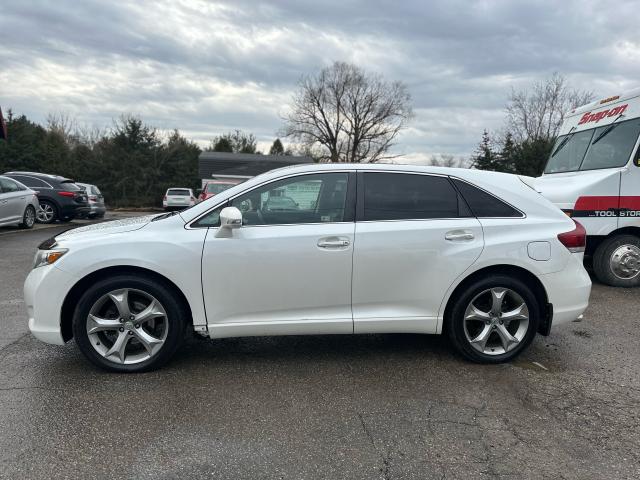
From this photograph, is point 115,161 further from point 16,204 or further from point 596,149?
point 596,149

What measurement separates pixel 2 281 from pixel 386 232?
6.24 meters

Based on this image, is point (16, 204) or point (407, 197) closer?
point (407, 197)

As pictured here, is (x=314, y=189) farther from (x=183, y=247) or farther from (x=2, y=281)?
(x=2, y=281)

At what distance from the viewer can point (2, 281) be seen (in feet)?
23.5

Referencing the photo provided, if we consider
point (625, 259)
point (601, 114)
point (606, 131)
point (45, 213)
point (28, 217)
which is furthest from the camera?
point (45, 213)

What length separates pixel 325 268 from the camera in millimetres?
3723

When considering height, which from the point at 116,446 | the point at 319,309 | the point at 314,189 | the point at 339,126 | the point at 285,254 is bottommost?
the point at 116,446

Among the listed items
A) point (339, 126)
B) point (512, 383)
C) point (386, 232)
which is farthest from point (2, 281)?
point (339, 126)

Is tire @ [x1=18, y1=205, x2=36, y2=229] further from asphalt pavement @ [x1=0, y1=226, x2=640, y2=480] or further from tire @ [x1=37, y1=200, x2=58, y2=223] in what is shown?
asphalt pavement @ [x1=0, y1=226, x2=640, y2=480]

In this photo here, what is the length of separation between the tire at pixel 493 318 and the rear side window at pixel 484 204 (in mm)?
523

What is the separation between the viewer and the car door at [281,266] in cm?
366

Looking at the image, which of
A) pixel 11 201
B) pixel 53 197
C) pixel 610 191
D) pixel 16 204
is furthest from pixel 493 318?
pixel 53 197

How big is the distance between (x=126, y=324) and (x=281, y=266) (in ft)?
4.10

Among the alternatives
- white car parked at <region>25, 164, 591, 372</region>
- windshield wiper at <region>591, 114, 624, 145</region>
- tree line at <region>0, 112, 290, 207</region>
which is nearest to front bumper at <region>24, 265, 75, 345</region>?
white car parked at <region>25, 164, 591, 372</region>
